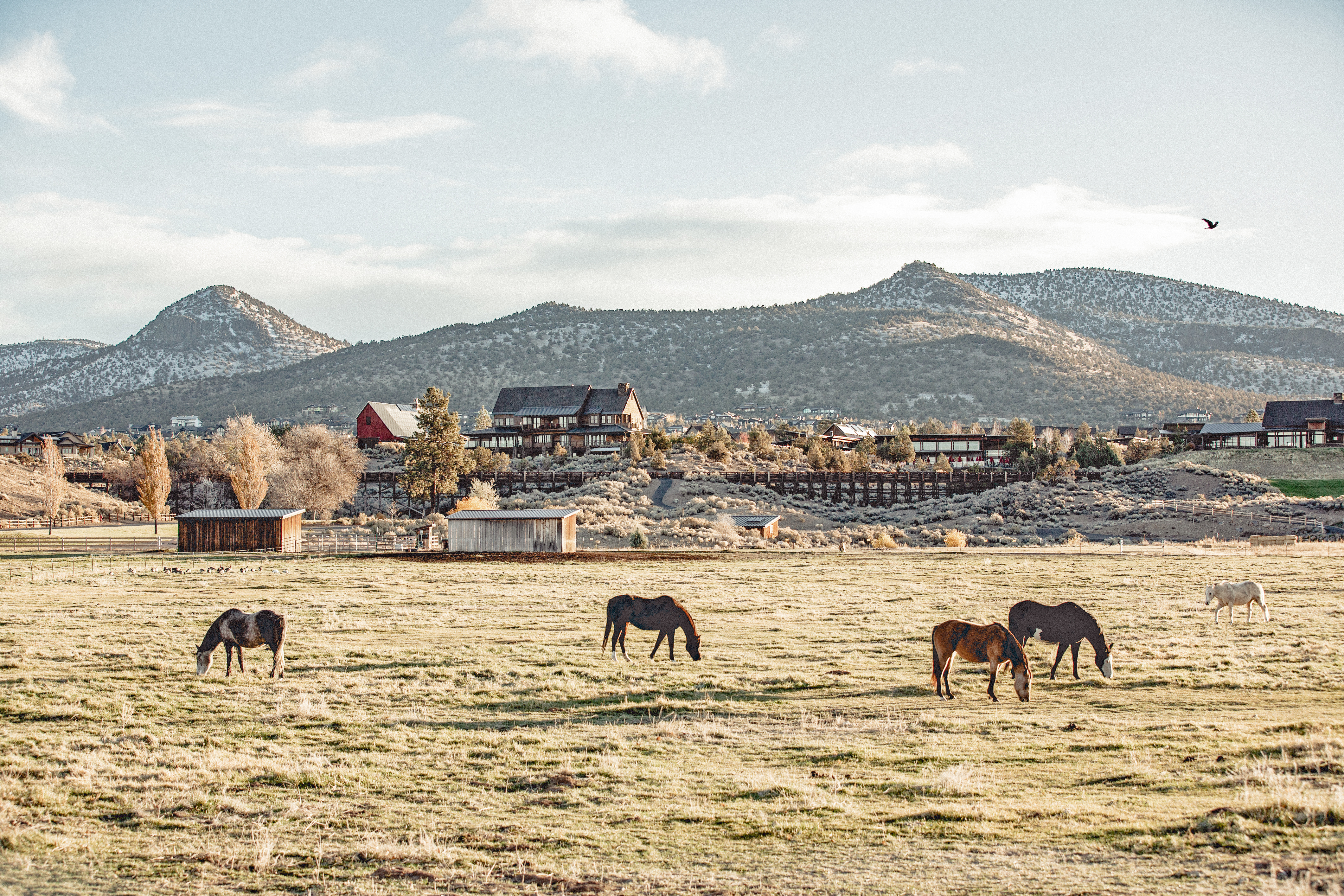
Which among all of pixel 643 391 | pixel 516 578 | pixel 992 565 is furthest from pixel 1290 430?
pixel 643 391

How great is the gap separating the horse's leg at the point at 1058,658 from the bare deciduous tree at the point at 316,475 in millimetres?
66377

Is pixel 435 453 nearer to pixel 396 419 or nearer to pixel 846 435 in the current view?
pixel 396 419

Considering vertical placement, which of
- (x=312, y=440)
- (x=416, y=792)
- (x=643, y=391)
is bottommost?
(x=416, y=792)

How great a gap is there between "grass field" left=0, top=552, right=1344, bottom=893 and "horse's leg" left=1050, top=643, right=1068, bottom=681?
465 mm

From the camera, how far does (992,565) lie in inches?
1601

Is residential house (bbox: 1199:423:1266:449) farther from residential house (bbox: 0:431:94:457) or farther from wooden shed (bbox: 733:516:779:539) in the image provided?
residential house (bbox: 0:431:94:457)

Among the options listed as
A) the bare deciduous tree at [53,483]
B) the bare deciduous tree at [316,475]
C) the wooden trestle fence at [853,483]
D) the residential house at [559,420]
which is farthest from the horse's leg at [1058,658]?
the residential house at [559,420]

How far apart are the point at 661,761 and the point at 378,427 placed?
10808 centimetres

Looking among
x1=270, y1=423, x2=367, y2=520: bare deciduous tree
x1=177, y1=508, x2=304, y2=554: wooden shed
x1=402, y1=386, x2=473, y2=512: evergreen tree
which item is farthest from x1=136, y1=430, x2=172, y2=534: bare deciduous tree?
x1=177, y1=508, x2=304, y2=554: wooden shed

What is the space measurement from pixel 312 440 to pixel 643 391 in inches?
3978

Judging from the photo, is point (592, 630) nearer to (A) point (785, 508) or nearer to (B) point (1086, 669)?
(B) point (1086, 669)

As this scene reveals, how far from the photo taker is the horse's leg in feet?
60.6

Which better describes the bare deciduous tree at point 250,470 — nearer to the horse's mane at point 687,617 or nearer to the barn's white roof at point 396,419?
the barn's white roof at point 396,419

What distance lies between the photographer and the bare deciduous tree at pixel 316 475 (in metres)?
75.8
